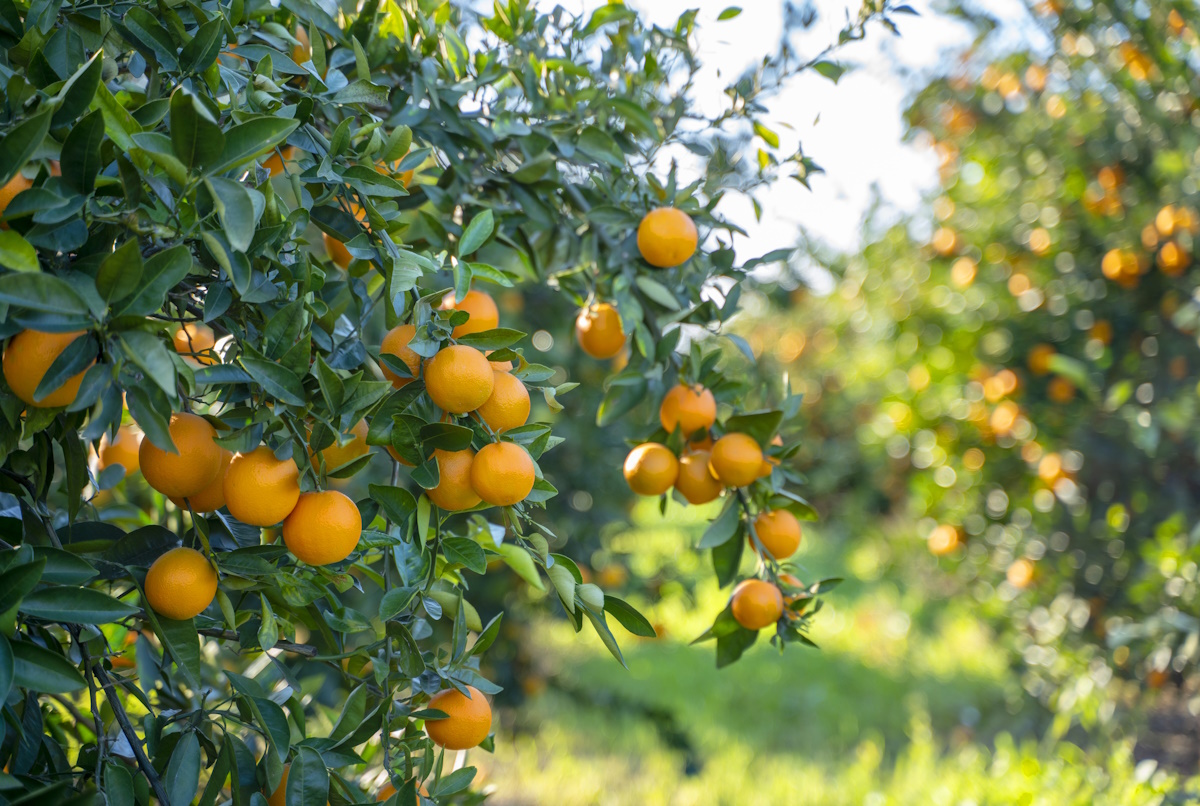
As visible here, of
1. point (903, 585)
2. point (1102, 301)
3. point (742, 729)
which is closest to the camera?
point (1102, 301)

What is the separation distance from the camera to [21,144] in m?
0.46

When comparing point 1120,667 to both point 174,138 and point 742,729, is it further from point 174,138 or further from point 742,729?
point 174,138

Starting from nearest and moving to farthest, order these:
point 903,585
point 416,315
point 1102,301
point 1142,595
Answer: point 416,315, point 1142,595, point 1102,301, point 903,585

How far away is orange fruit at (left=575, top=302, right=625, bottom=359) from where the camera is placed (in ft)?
3.10

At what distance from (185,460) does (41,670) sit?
0.16 metres

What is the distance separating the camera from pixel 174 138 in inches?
18.8

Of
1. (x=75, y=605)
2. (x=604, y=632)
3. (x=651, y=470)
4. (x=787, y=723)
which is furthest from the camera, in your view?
(x=787, y=723)

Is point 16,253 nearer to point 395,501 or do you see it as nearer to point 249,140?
point 249,140

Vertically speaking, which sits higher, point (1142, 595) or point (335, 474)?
point (335, 474)

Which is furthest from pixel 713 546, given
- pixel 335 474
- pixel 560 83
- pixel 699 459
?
pixel 560 83

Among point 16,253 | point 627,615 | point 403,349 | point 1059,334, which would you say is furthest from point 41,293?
point 1059,334

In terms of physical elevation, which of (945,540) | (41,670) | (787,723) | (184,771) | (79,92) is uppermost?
(79,92)

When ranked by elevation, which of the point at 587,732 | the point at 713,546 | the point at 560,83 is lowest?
the point at 587,732

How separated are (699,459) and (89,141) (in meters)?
0.63
